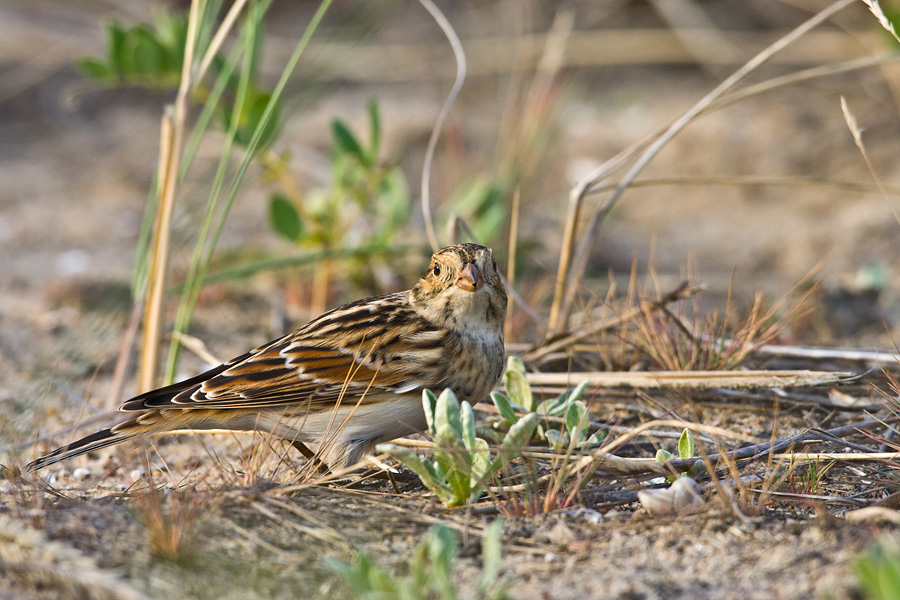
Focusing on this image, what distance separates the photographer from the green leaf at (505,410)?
3.34 m

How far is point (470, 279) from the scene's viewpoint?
11.6 ft

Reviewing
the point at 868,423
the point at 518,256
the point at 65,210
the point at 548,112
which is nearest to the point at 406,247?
the point at 518,256

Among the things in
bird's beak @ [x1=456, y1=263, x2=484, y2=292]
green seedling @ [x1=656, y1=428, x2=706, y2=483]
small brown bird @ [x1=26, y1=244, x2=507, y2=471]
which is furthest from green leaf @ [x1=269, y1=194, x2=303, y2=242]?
green seedling @ [x1=656, y1=428, x2=706, y2=483]

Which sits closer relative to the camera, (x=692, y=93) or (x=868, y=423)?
(x=868, y=423)

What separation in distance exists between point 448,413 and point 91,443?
1.35 m

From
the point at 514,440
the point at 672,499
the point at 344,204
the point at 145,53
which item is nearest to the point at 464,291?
the point at 514,440

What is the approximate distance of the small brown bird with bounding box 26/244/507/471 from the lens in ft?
11.1

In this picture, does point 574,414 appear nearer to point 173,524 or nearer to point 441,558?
point 441,558

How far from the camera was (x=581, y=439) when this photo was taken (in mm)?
3225

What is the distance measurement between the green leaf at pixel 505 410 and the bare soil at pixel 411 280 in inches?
17.2

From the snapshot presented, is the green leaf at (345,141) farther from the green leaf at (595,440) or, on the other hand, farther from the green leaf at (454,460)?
the green leaf at (454,460)

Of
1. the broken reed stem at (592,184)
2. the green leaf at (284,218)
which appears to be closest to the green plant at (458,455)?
the broken reed stem at (592,184)

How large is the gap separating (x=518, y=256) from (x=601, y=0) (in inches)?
206

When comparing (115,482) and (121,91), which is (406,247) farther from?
(121,91)
